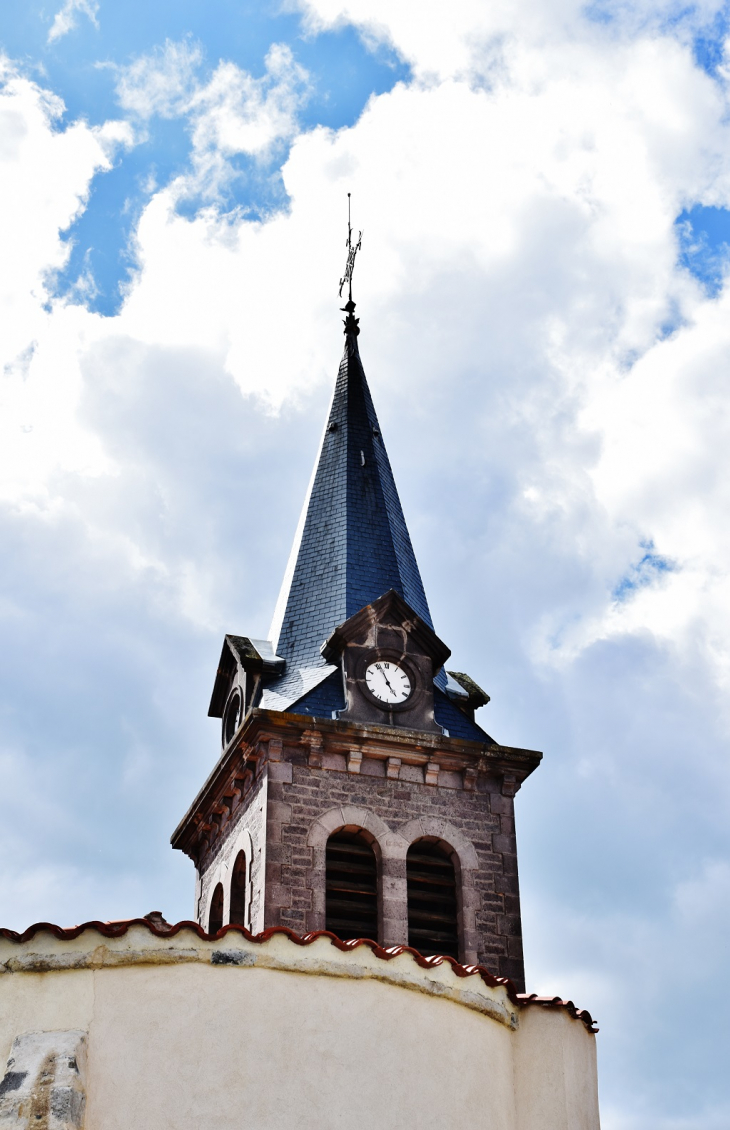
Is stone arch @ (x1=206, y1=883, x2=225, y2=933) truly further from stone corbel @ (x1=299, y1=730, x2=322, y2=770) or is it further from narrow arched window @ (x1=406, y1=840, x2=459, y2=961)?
narrow arched window @ (x1=406, y1=840, x2=459, y2=961)

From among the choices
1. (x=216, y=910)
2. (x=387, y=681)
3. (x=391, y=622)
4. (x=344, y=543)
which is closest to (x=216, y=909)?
(x=216, y=910)

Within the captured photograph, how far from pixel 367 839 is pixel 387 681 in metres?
2.56

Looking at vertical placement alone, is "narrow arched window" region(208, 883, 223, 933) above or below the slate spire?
below

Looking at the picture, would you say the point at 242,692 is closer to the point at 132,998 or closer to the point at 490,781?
the point at 490,781

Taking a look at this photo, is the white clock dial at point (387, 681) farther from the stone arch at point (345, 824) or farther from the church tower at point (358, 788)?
the stone arch at point (345, 824)

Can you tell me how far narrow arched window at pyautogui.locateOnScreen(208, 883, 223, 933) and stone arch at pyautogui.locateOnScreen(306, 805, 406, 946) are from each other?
7.82 ft

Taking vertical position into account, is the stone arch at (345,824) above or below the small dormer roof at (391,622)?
below

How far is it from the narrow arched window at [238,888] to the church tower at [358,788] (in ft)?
0.09

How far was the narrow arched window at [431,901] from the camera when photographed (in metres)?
20.5

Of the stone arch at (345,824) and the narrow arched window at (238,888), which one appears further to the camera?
the narrow arched window at (238,888)

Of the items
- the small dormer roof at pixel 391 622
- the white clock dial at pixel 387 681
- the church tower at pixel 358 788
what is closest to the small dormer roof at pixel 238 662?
the church tower at pixel 358 788

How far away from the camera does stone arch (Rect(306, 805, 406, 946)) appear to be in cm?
2008

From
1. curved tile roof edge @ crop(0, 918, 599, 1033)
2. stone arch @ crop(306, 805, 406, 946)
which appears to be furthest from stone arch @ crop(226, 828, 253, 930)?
curved tile roof edge @ crop(0, 918, 599, 1033)

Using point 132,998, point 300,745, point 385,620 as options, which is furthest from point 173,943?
point 385,620
